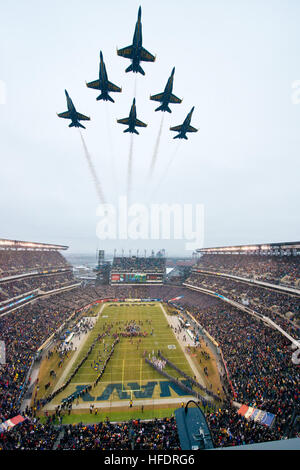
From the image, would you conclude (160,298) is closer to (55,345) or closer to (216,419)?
(55,345)

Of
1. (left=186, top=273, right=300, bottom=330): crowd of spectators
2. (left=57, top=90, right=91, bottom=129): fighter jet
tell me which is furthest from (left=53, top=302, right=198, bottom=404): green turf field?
(left=57, top=90, right=91, bottom=129): fighter jet

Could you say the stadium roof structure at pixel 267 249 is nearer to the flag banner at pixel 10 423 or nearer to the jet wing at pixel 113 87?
the jet wing at pixel 113 87

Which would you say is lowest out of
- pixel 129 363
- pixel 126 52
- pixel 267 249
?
pixel 129 363

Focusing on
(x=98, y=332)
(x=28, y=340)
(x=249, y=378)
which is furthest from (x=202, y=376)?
(x=28, y=340)

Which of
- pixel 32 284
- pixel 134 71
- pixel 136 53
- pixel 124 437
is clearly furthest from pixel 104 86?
pixel 32 284

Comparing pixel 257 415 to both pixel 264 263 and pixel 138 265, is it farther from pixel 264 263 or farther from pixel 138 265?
pixel 138 265
